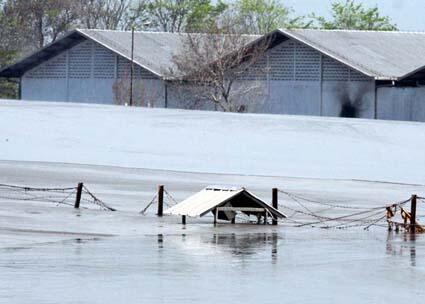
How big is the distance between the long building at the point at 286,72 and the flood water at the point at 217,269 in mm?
36625

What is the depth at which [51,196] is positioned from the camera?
27.4 meters

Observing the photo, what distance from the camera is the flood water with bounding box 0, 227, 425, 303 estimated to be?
14.2 metres

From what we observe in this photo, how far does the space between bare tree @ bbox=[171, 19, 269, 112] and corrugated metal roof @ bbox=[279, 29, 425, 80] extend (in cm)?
277

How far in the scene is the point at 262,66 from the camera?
65.5 m

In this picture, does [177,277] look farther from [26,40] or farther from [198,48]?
[26,40]

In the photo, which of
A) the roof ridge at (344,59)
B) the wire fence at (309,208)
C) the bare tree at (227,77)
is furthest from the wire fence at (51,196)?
the bare tree at (227,77)

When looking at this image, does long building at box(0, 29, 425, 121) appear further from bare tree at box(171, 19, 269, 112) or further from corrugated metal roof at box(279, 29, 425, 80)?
bare tree at box(171, 19, 269, 112)

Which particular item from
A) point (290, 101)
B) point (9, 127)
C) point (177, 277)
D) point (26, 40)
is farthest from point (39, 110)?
point (26, 40)

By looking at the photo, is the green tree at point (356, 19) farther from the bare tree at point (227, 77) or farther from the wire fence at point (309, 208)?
the wire fence at point (309, 208)

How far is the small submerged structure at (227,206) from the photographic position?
23.1m

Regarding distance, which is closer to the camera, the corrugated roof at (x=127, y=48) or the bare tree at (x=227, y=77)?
the bare tree at (x=227, y=77)

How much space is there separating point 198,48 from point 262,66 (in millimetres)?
5484

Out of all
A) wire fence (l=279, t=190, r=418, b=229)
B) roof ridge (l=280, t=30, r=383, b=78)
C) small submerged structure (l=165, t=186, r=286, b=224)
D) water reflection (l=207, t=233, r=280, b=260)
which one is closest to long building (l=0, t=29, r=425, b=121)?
roof ridge (l=280, t=30, r=383, b=78)

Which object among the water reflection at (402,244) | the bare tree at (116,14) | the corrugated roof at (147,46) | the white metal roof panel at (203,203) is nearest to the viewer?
the water reflection at (402,244)
